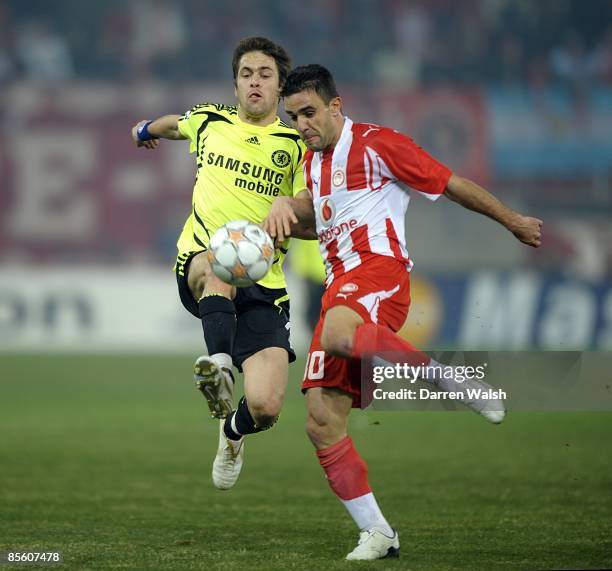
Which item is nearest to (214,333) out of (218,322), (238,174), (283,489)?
(218,322)

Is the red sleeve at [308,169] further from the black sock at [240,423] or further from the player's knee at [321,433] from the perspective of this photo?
the black sock at [240,423]

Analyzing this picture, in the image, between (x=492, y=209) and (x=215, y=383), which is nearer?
(x=492, y=209)

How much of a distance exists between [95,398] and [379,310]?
8.57 meters

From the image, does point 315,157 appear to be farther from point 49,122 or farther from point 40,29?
point 40,29

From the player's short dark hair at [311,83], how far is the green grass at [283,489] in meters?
1.59

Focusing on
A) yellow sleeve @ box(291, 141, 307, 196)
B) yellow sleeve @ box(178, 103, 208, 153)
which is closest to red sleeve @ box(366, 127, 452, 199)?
yellow sleeve @ box(291, 141, 307, 196)

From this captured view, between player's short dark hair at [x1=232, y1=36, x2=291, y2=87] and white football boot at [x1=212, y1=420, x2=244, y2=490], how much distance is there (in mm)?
2014

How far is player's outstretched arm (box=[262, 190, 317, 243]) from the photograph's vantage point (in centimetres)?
558

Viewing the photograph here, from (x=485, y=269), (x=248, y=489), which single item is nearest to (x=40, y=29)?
(x=485, y=269)

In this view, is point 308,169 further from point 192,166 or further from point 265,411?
point 192,166

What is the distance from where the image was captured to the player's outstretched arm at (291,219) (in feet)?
Result: 18.3

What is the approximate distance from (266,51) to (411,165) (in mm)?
1304

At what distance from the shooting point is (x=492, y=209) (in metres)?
5.31

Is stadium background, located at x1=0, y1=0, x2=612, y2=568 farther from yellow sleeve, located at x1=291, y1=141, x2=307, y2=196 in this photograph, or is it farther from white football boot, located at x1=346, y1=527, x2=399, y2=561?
white football boot, located at x1=346, y1=527, x2=399, y2=561
